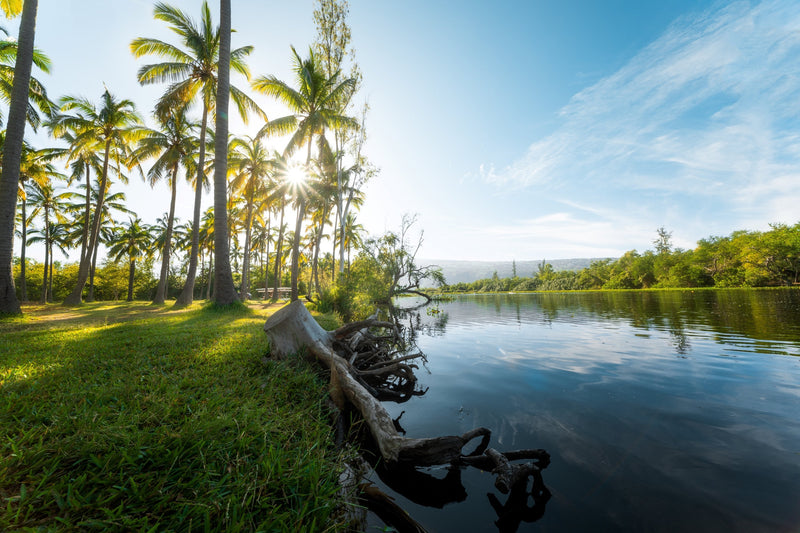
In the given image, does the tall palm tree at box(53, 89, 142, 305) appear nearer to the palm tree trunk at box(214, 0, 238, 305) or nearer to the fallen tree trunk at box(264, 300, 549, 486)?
the palm tree trunk at box(214, 0, 238, 305)

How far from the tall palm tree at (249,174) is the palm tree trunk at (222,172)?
11861 millimetres

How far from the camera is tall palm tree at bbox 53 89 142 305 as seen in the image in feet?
57.5

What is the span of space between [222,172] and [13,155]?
5.39 m

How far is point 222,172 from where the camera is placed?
1123 centimetres

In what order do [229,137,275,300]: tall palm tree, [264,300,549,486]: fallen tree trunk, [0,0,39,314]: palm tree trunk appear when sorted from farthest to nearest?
[229,137,275,300]: tall palm tree → [0,0,39,314]: palm tree trunk → [264,300,549,486]: fallen tree trunk

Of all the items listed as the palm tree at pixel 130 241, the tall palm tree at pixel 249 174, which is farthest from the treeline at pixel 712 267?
the palm tree at pixel 130 241

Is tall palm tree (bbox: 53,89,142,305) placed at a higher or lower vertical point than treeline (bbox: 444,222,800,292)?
higher

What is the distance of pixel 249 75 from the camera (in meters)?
15.4

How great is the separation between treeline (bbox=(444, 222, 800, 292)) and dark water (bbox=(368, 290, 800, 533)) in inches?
1008

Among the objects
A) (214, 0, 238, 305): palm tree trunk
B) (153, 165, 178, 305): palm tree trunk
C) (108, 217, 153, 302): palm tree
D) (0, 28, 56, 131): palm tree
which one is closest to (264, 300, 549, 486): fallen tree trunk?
(214, 0, 238, 305): palm tree trunk

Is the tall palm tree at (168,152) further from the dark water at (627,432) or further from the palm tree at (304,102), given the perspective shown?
the dark water at (627,432)

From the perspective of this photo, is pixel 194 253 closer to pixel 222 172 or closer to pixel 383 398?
pixel 222 172

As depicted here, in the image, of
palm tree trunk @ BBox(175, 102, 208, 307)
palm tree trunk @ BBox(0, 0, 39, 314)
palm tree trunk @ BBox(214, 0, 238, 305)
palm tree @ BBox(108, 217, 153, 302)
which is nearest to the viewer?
palm tree trunk @ BBox(0, 0, 39, 314)

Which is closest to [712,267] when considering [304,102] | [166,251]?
[304,102]
